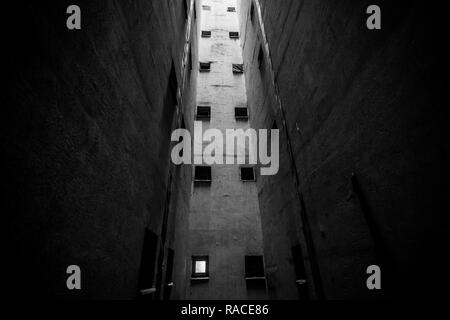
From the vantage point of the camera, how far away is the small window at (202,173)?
12.6 meters

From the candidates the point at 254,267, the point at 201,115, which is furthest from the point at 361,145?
the point at 201,115

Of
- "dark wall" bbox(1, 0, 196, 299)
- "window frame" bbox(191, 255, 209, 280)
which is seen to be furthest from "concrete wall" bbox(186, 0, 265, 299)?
"dark wall" bbox(1, 0, 196, 299)

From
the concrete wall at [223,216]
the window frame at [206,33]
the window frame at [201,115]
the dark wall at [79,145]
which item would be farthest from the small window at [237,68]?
the dark wall at [79,145]

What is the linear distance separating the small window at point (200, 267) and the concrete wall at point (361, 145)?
16.9 ft

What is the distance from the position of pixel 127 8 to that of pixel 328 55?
295 cm

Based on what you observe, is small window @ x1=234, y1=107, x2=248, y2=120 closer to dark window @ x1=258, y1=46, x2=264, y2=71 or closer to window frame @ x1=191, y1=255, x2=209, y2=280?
dark window @ x1=258, y1=46, x2=264, y2=71

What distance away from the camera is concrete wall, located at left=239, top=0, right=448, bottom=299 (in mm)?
2145

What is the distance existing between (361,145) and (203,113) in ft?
39.9

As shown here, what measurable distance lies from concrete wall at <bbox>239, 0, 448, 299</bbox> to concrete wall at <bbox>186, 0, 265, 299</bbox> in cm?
478

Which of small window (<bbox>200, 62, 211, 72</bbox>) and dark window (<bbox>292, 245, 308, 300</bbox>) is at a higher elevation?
small window (<bbox>200, 62, 211, 72</bbox>)

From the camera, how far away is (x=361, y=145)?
3.13 m

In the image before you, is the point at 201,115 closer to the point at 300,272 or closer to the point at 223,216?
the point at 223,216
